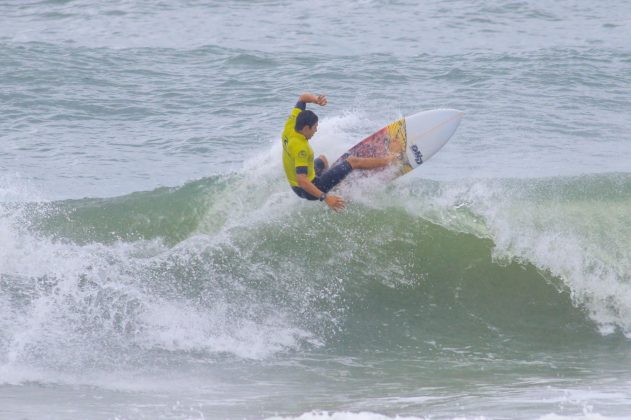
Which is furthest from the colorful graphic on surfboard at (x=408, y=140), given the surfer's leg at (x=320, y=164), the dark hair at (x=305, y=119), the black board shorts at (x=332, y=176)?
the dark hair at (x=305, y=119)

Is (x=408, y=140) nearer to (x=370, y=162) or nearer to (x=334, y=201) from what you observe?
(x=370, y=162)

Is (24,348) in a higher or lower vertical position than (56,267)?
lower

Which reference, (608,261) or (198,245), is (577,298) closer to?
(608,261)

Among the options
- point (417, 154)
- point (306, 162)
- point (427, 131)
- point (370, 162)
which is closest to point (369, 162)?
point (370, 162)

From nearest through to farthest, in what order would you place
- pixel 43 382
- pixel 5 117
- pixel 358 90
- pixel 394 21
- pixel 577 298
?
pixel 43 382 < pixel 577 298 < pixel 5 117 < pixel 358 90 < pixel 394 21

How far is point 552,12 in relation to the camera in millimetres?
22453

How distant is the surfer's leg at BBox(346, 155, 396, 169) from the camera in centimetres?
884

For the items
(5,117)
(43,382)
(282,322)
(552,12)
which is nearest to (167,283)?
(282,322)

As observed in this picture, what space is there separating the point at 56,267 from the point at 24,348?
64.5 inches

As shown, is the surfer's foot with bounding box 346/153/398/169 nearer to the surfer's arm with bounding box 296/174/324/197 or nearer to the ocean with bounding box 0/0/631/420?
the ocean with bounding box 0/0/631/420

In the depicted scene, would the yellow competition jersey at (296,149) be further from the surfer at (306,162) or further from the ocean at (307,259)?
the ocean at (307,259)

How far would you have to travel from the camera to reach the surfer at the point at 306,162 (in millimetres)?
8141

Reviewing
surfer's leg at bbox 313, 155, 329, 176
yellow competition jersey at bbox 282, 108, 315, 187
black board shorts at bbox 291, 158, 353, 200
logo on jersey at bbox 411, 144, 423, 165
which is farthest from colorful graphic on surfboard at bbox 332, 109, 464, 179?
yellow competition jersey at bbox 282, 108, 315, 187

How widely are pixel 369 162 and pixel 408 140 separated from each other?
543mm
